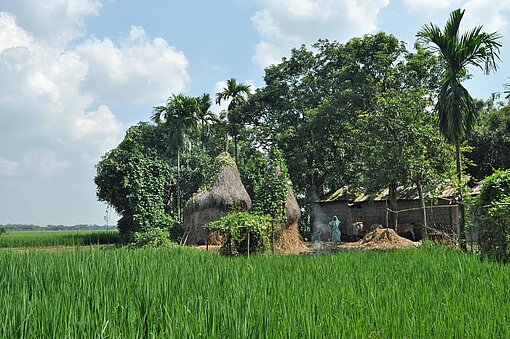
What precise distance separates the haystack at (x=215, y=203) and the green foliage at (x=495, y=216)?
923 cm

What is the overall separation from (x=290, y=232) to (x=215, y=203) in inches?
115

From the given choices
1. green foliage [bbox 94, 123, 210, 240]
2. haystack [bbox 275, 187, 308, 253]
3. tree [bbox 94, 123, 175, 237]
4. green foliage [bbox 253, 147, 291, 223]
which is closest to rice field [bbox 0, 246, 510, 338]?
haystack [bbox 275, 187, 308, 253]

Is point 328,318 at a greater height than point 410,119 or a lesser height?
lesser

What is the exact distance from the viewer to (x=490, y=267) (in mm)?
5492

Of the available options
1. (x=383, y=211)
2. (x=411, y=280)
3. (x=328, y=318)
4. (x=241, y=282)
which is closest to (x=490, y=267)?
(x=411, y=280)

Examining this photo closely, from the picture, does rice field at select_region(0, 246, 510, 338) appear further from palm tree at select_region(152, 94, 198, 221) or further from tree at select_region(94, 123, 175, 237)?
palm tree at select_region(152, 94, 198, 221)

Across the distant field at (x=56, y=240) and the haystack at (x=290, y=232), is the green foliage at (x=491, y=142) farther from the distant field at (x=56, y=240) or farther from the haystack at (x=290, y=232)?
the distant field at (x=56, y=240)

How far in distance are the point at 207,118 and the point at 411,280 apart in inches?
816

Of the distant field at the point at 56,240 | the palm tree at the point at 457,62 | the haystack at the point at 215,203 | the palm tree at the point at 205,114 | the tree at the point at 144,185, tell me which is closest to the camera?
the palm tree at the point at 457,62

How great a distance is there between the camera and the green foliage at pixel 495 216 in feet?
21.3

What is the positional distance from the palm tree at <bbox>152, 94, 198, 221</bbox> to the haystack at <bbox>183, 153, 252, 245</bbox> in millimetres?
5468

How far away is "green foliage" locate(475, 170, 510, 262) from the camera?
6.50 meters

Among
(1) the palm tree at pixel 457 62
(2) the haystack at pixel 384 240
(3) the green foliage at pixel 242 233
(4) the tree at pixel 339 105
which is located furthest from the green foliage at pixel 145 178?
(1) the palm tree at pixel 457 62

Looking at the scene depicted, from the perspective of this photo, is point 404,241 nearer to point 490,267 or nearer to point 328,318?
point 490,267
